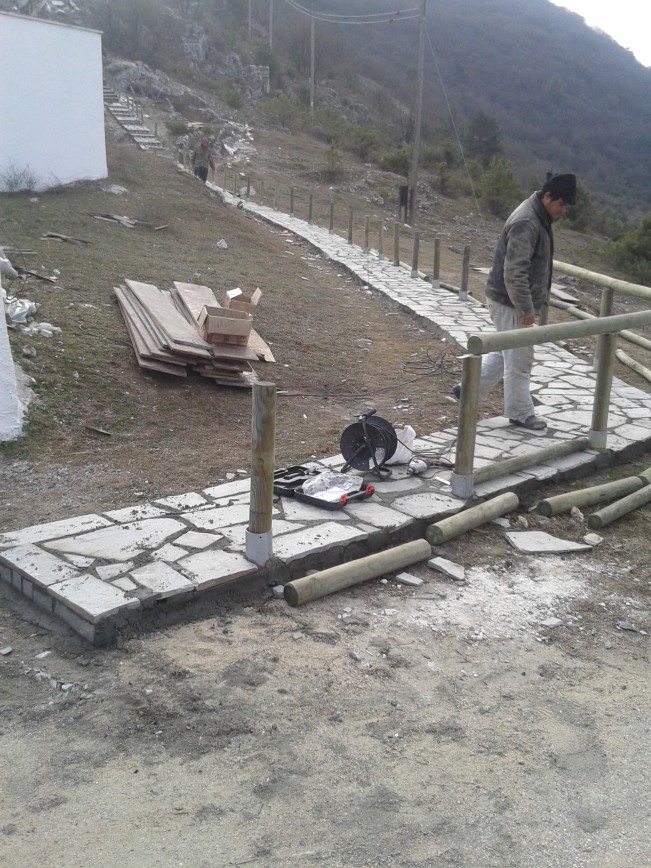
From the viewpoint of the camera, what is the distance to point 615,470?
Answer: 6.04 meters

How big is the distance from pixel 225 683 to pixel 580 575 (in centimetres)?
212

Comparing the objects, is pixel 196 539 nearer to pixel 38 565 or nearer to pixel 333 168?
pixel 38 565

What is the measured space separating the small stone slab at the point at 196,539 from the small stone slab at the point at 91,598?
22.1 inches

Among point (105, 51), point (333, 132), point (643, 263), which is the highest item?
point (105, 51)

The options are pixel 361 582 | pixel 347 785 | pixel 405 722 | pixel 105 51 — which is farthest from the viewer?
pixel 105 51

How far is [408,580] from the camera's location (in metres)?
4.29

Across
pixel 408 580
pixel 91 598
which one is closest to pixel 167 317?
Result: pixel 408 580

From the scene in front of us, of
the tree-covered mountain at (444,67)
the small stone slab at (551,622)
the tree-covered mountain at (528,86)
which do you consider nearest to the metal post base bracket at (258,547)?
the small stone slab at (551,622)

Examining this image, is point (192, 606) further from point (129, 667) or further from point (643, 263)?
point (643, 263)

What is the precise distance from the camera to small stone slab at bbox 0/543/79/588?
382cm

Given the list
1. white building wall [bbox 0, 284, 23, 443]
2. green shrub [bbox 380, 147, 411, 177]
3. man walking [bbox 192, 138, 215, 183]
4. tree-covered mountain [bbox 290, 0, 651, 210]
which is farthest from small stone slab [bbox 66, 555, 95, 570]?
tree-covered mountain [bbox 290, 0, 651, 210]

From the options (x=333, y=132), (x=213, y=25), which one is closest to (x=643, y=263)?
(x=333, y=132)

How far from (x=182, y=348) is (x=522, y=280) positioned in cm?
302

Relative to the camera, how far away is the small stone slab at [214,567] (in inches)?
153
